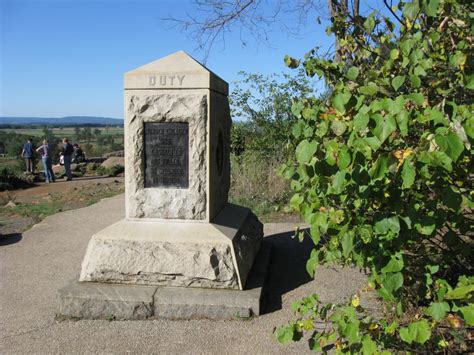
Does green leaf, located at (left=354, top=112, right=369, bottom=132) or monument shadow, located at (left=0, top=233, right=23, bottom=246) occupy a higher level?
green leaf, located at (left=354, top=112, right=369, bottom=132)

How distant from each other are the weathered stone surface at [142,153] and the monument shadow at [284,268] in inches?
40.3

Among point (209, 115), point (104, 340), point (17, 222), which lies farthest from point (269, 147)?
point (104, 340)

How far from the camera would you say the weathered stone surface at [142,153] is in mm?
4375

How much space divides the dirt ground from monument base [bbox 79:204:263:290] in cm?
369

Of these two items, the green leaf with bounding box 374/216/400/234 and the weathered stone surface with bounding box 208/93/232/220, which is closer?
the green leaf with bounding box 374/216/400/234

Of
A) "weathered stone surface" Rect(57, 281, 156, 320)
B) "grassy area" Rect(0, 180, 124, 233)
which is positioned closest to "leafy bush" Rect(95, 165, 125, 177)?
"grassy area" Rect(0, 180, 124, 233)

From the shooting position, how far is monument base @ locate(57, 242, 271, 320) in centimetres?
387

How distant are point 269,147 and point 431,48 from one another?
343 inches

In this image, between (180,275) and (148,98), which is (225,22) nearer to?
(148,98)

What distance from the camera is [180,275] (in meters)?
4.11

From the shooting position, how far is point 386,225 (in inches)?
75.8

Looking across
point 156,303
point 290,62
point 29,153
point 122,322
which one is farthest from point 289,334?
point 29,153

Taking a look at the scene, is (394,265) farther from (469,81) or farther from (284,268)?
(284,268)

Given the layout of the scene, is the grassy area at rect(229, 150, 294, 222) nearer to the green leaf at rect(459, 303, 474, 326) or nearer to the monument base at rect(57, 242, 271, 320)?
the monument base at rect(57, 242, 271, 320)
